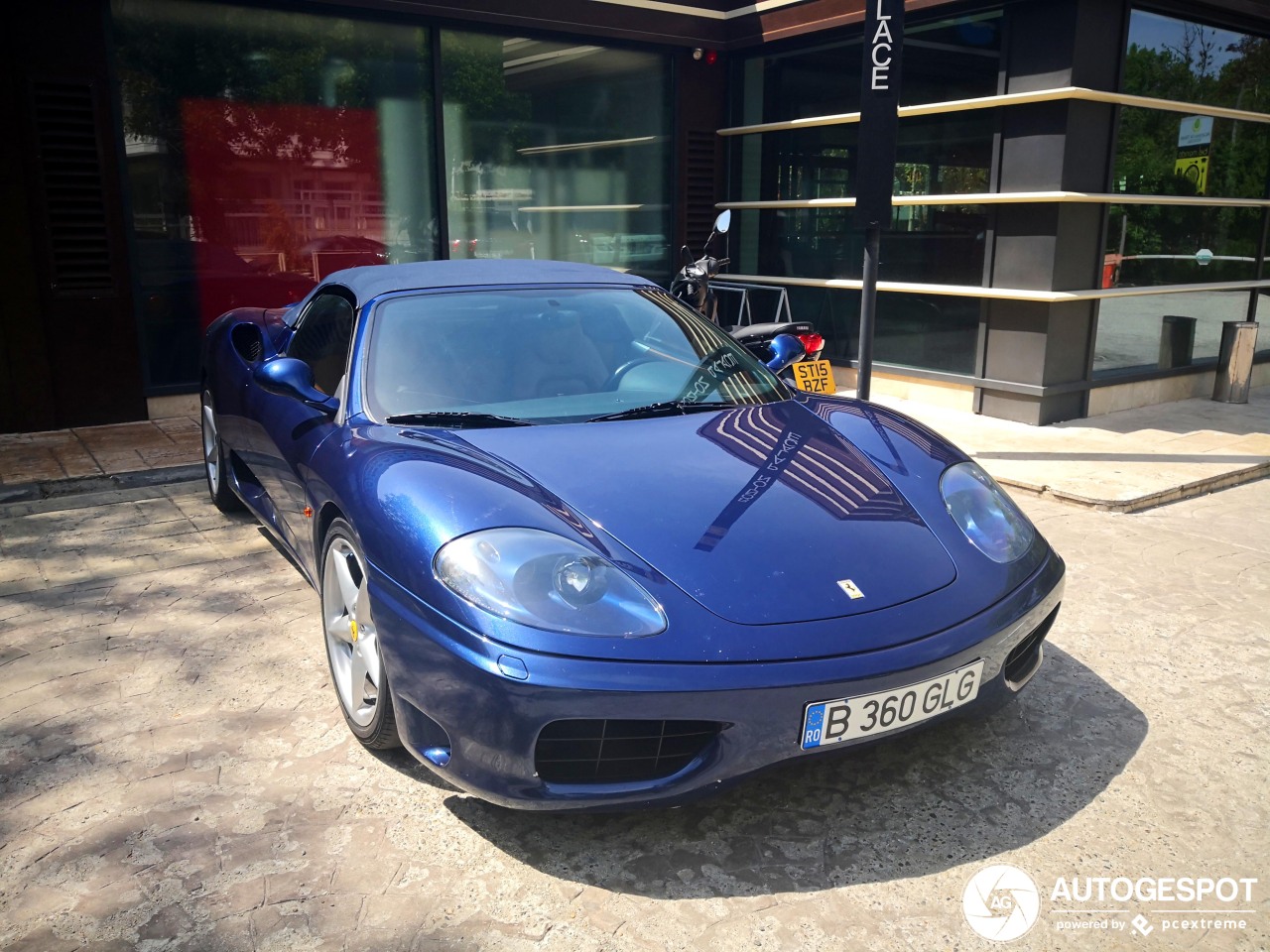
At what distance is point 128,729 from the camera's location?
10.3 ft

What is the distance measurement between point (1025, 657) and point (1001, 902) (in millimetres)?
802

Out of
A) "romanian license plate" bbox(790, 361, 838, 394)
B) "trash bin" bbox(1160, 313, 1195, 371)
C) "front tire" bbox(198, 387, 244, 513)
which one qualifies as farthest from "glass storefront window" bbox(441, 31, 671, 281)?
"trash bin" bbox(1160, 313, 1195, 371)

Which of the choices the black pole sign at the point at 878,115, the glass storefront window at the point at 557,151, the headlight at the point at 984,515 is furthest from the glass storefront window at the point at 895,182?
the headlight at the point at 984,515

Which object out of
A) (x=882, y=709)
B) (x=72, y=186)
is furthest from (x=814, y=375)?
(x=72, y=186)

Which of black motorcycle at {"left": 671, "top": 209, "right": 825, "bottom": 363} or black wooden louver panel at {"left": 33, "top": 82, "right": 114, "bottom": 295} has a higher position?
black wooden louver panel at {"left": 33, "top": 82, "right": 114, "bottom": 295}

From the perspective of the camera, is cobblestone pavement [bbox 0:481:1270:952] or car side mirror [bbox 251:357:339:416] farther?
car side mirror [bbox 251:357:339:416]

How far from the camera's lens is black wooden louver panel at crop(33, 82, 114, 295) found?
23.0 ft

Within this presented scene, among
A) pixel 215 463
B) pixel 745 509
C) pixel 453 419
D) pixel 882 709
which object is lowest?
pixel 215 463

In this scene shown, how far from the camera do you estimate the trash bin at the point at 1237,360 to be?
8711 millimetres

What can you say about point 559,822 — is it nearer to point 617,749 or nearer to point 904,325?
point 617,749

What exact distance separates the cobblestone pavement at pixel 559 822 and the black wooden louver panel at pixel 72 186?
13.7ft

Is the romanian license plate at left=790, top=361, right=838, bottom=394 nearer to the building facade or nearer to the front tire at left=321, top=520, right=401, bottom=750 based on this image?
the building facade

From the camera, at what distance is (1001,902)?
7.65 feet

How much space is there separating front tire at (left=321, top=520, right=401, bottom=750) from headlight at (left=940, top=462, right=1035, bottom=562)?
1.71 metres
